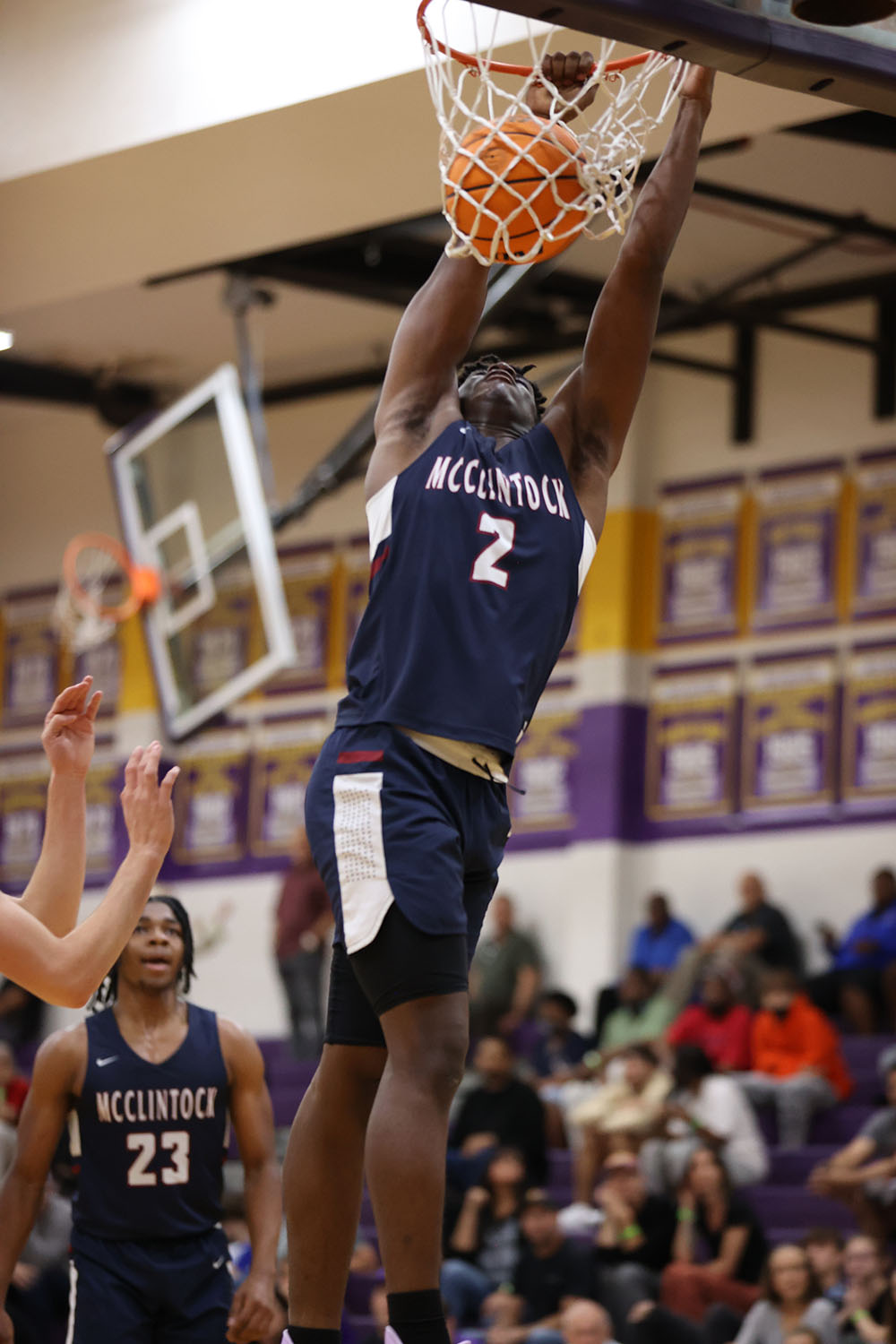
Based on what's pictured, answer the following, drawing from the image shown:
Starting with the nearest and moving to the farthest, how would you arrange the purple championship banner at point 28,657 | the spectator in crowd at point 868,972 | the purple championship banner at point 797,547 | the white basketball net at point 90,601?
1. the spectator in crowd at point 868,972
2. the purple championship banner at point 797,547
3. the white basketball net at point 90,601
4. the purple championship banner at point 28,657

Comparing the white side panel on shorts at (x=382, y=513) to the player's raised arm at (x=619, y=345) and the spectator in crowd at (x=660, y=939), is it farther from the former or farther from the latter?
the spectator in crowd at (x=660, y=939)

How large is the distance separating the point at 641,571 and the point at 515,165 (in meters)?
12.4

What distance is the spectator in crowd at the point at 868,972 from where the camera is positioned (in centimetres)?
1388

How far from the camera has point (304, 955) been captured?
16.4m

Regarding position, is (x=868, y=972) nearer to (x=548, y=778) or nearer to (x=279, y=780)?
(x=548, y=778)

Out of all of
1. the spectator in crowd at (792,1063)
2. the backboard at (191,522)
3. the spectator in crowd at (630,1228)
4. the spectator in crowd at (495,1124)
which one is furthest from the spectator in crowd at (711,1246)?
the backboard at (191,522)

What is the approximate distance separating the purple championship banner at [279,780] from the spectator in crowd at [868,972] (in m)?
5.66

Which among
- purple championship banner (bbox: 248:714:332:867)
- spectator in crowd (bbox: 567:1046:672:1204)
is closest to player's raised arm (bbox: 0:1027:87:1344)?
spectator in crowd (bbox: 567:1046:672:1204)

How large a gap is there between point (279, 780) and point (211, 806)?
0.77 meters

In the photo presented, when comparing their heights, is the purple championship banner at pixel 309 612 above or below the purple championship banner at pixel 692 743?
above

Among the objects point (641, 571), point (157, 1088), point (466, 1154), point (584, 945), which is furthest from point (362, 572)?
point (157, 1088)

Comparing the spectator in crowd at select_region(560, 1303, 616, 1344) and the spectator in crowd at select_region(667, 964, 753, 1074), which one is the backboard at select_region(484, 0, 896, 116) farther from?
the spectator in crowd at select_region(667, 964, 753, 1074)

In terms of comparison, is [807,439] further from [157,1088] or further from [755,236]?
[157,1088]

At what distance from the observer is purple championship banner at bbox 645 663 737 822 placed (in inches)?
640
